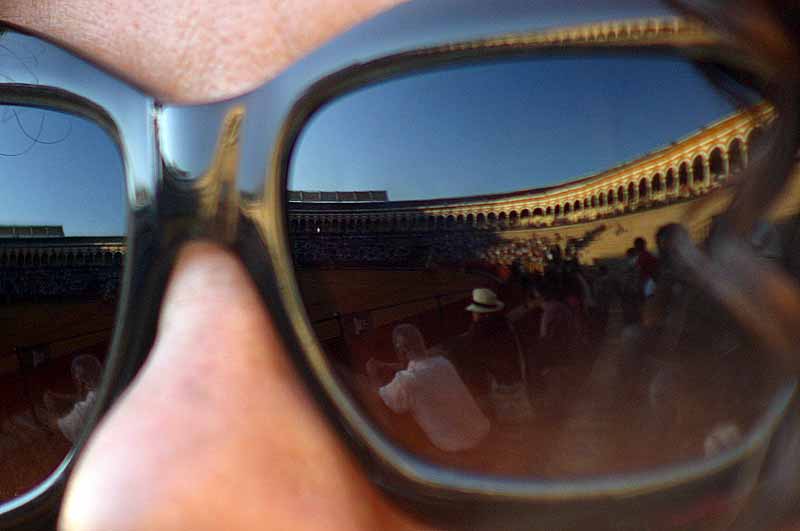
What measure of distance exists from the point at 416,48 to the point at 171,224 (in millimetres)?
271

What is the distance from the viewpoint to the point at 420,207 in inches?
22.4

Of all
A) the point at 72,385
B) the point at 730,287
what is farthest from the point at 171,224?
the point at 730,287

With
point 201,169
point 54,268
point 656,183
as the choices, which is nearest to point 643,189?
point 656,183

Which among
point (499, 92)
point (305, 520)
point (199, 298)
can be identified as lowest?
point (305, 520)

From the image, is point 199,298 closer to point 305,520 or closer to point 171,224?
point 171,224

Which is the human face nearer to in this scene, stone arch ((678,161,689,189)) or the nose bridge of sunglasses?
the nose bridge of sunglasses

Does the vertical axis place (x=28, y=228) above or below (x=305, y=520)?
above

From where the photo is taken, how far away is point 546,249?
0.55 meters

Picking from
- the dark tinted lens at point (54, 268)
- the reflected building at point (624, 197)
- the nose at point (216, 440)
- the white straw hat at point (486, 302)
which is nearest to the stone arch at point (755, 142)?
the reflected building at point (624, 197)

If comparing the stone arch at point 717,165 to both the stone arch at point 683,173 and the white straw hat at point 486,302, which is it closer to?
the stone arch at point 683,173

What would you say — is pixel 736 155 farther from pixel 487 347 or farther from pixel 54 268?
pixel 54 268

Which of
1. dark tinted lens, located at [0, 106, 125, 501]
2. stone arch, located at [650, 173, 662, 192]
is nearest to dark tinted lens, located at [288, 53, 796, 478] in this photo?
stone arch, located at [650, 173, 662, 192]

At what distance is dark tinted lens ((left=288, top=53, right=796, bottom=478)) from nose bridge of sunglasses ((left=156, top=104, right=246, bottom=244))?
7 cm

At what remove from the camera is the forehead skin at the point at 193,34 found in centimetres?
63
